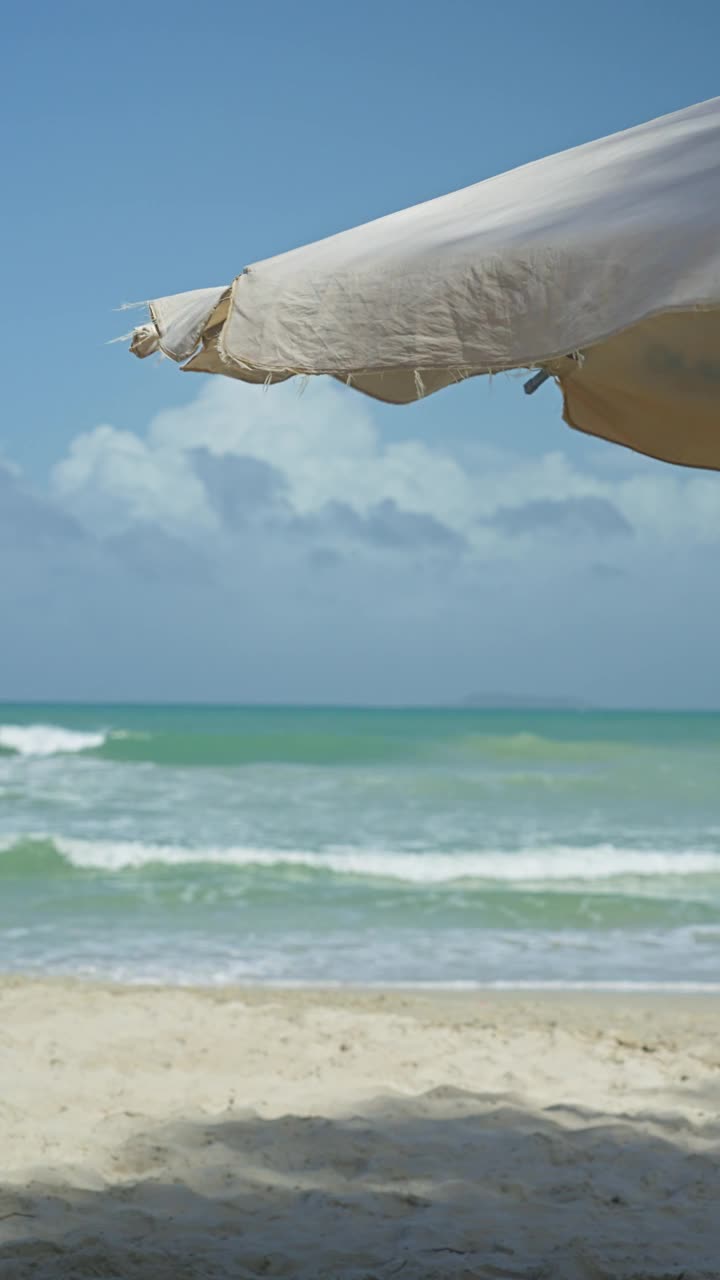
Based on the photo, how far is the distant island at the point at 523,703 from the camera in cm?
8075

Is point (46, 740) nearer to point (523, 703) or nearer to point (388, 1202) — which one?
point (388, 1202)

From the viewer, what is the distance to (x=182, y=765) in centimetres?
2328

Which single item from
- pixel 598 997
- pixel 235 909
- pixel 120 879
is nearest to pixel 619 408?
pixel 598 997

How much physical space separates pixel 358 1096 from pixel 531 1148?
2.98ft

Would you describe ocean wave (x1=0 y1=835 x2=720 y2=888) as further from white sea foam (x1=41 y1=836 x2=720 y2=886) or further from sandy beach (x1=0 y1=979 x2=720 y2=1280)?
sandy beach (x1=0 y1=979 x2=720 y2=1280)

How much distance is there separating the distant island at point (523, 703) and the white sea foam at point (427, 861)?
66103mm

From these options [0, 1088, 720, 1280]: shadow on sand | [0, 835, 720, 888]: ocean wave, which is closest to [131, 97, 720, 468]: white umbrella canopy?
[0, 1088, 720, 1280]: shadow on sand

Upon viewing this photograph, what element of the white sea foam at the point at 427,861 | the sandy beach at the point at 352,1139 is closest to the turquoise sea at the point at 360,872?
the white sea foam at the point at 427,861

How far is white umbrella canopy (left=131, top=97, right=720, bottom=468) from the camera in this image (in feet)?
5.50

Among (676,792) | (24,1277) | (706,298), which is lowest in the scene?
(676,792)

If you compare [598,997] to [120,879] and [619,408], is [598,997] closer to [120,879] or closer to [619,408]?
[619,408]

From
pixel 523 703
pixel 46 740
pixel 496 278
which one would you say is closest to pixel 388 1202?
pixel 496 278

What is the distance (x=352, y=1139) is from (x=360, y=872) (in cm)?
790

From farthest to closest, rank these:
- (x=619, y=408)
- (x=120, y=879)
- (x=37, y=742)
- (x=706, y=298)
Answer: (x=37, y=742) < (x=120, y=879) < (x=619, y=408) < (x=706, y=298)
